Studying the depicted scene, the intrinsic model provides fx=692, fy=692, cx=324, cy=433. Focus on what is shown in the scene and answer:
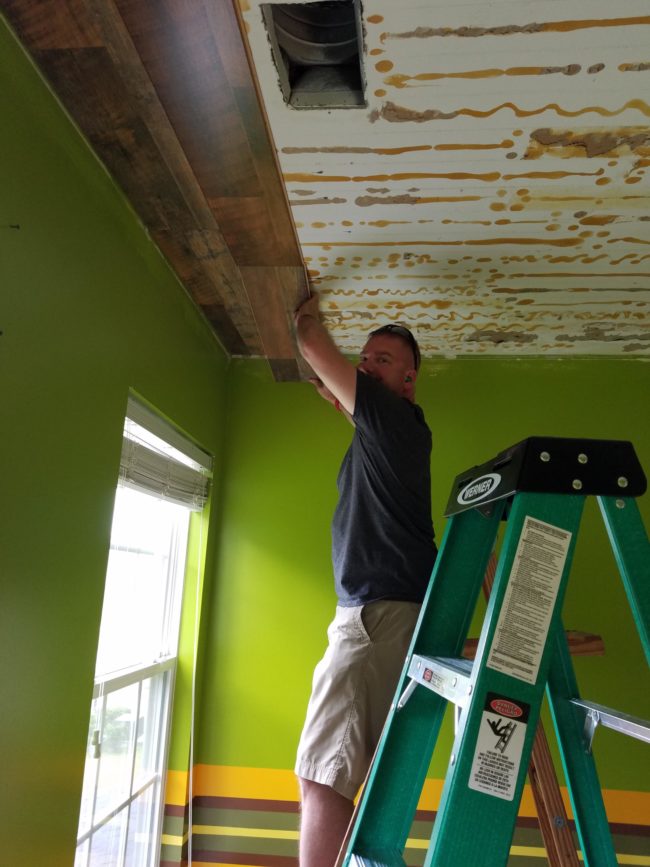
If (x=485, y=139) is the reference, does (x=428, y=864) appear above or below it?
below

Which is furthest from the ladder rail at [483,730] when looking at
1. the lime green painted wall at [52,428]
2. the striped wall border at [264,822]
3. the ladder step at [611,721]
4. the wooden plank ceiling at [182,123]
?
the striped wall border at [264,822]

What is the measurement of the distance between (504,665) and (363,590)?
92 centimetres

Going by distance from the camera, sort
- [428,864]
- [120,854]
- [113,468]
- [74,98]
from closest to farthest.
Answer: [428,864] < [74,98] < [113,468] < [120,854]

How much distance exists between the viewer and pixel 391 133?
155 cm

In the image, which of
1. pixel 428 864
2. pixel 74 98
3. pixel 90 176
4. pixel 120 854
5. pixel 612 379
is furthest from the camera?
pixel 612 379

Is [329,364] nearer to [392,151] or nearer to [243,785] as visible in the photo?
[392,151]

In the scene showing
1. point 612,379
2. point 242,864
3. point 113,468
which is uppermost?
point 612,379

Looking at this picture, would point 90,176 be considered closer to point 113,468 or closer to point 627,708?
point 113,468

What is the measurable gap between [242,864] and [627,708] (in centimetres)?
165

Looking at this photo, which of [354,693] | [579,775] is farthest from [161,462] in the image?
[579,775]

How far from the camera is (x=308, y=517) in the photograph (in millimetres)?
3039

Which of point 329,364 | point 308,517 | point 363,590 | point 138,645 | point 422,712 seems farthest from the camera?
point 308,517

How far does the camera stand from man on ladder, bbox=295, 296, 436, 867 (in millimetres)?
1645

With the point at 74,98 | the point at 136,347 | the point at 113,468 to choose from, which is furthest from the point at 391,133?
the point at 113,468
